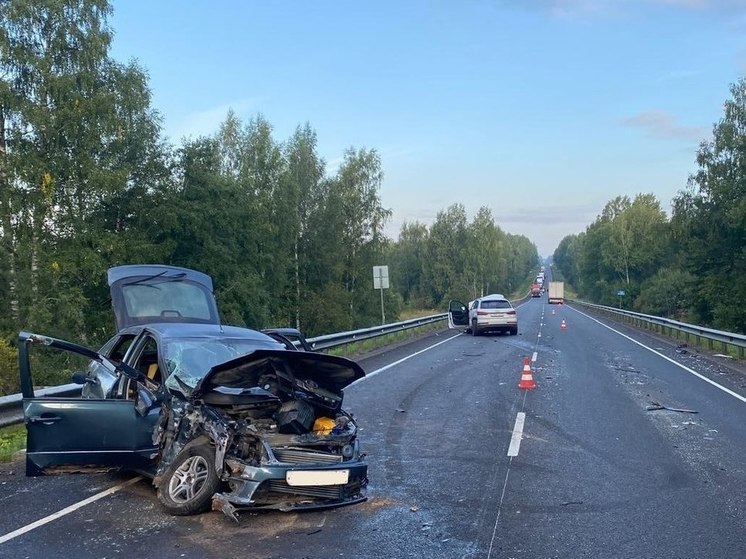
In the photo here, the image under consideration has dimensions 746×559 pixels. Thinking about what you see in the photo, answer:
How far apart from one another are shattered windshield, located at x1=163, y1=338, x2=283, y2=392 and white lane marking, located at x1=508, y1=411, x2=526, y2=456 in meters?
3.16

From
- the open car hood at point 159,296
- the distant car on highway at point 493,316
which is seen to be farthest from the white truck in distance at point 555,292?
the open car hood at point 159,296

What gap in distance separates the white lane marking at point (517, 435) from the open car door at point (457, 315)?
22.3 m

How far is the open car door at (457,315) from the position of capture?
3306 centimetres

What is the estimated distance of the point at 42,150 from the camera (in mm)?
27547

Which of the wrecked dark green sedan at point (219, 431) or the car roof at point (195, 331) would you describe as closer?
the wrecked dark green sedan at point (219, 431)

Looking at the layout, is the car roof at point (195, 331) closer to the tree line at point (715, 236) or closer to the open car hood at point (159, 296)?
the open car hood at point (159, 296)

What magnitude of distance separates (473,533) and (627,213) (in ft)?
322

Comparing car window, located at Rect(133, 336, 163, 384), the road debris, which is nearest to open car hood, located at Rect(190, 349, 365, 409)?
car window, located at Rect(133, 336, 163, 384)

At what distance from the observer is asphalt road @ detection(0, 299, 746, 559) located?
5.09 metres

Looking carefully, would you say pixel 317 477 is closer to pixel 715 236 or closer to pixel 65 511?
pixel 65 511

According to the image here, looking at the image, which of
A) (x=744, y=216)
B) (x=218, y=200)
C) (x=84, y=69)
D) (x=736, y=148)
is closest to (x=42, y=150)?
(x=84, y=69)

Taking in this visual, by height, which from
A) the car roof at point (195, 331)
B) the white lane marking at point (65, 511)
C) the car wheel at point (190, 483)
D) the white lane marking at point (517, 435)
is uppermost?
the car roof at point (195, 331)

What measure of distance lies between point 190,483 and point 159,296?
5.38 meters

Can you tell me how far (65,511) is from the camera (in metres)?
6.12
